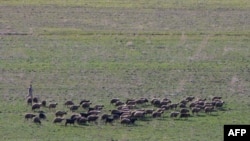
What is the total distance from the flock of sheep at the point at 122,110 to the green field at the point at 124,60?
334mm

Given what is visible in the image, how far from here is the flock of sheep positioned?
39469mm

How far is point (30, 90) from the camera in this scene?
145ft

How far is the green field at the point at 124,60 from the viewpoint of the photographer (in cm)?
3900

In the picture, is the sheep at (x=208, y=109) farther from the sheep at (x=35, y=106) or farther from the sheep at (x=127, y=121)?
the sheep at (x=35, y=106)

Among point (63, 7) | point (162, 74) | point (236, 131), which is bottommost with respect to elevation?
point (236, 131)

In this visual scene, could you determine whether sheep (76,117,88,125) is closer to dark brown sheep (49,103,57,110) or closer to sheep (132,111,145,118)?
sheep (132,111,145,118)

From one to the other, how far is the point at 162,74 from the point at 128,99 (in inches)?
214

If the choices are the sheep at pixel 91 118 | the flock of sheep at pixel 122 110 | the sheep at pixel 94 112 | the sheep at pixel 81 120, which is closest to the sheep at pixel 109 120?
the flock of sheep at pixel 122 110

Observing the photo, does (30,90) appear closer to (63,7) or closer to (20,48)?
(20,48)

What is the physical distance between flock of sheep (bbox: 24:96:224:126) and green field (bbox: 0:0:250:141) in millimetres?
334

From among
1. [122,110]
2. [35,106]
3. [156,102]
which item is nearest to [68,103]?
[35,106]

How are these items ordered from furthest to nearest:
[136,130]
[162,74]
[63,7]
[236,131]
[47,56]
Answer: [63,7] < [47,56] < [162,74] < [136,130] < [236,131]

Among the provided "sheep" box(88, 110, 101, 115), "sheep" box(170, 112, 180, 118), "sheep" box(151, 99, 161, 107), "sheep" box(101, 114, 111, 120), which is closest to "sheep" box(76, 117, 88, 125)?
"sheep" box(101, 114, 111, 120)

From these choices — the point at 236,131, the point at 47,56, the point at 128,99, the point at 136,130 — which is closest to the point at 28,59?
the point at 47,56
